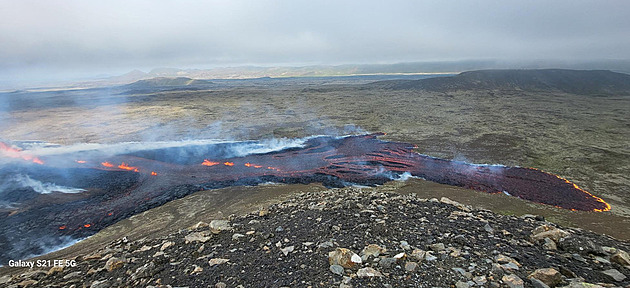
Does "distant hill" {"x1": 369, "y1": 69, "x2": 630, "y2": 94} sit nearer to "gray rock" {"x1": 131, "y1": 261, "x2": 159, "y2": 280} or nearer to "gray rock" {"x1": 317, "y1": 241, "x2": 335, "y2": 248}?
"gray rock" {"x1": 317, "y1": 241, "x2": 335, "y2": 248}

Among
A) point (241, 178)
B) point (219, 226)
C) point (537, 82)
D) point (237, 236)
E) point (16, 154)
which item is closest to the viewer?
point (237, 236)

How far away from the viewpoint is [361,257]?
19.1 feet

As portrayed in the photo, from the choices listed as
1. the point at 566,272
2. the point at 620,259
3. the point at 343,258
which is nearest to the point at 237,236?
the point at 343,258

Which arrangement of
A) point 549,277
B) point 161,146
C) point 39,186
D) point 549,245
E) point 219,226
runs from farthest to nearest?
point 161,146 → point 39,186 → point 219,226 → point 549,245 → point 549,277

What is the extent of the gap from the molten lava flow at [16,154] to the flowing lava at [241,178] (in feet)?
1.23

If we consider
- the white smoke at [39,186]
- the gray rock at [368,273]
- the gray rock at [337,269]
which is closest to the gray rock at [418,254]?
the gray rock at [368,273]

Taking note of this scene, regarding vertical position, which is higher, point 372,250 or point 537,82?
point 537,82

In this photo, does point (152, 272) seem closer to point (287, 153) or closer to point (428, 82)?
point (287, 153)

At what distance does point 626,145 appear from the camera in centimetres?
2609

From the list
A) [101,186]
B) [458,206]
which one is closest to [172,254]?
[458,206]

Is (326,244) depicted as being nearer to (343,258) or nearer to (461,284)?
(343,258)

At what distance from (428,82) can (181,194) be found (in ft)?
284

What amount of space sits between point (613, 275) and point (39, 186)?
25.2 metres

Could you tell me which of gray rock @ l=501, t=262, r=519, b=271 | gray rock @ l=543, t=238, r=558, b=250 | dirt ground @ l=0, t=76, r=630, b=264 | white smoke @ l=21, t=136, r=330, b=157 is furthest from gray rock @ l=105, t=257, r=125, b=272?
white smoke @ l=21, t=136, r=330, b=157
